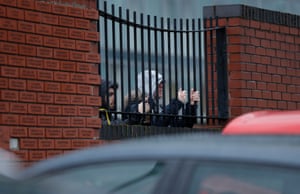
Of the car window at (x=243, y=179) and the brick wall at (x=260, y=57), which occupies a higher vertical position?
the brick wall at (x=260, y=57)

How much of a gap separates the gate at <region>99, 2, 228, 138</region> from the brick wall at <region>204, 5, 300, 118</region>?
0.42 ft

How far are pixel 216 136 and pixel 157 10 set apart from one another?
865cm

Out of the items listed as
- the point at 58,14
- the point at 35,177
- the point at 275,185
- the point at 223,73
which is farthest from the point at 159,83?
the point at 275,185

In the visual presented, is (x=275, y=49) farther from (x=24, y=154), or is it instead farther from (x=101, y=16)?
(x=24, y=154)

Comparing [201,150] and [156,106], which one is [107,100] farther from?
[201,150]

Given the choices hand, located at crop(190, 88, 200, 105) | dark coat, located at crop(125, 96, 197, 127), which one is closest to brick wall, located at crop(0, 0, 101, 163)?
dark coat, located at crop(125, 96, 197, 127)

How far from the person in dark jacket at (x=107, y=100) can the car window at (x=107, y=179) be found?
4.91 m

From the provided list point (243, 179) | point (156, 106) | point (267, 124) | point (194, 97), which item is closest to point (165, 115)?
point (156, 106)

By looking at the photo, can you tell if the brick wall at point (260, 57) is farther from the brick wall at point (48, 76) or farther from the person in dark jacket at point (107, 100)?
the brick wall at point (48, 76)

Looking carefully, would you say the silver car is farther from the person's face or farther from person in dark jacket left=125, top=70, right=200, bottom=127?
person in dark jacket left=125, top=70, right=200, bottom=127

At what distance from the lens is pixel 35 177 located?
10.4 ft

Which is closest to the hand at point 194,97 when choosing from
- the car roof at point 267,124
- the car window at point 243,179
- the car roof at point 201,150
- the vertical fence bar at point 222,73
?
the vertical fence bar at point 222,73

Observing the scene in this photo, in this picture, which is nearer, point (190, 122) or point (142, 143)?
point (142, 143)

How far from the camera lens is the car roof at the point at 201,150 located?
2.58 metres
